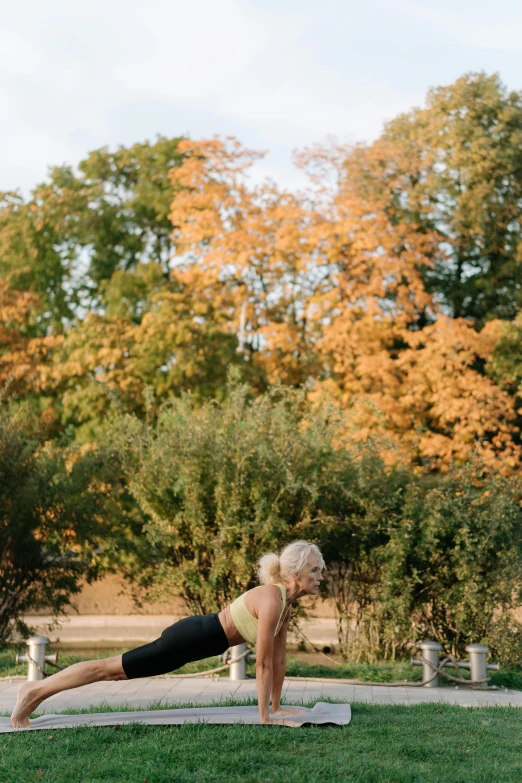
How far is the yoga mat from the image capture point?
19.2 feet

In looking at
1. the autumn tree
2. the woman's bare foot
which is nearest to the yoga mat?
the woman's bare foot

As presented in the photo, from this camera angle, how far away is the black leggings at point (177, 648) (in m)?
5.74

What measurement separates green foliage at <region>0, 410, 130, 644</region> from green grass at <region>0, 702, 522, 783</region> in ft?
18.4

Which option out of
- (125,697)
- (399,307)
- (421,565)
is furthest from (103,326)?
(125,697)

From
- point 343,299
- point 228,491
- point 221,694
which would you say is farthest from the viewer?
point 343,299

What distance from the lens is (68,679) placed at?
18.7 feet

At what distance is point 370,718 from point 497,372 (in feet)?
43.5

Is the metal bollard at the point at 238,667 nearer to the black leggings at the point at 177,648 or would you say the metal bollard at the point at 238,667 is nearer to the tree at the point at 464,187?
the black leggings at the point at 177,648

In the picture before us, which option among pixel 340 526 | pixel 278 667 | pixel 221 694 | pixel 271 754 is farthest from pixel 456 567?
pixel 271 754

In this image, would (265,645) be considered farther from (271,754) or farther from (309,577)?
(271,754)

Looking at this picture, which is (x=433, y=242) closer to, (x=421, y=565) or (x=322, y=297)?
(x=322, y=297)

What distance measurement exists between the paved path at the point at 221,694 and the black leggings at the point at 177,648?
1.44m

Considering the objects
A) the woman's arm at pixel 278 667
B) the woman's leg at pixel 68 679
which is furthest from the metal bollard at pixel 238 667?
the woman's leg at pixel 68 679

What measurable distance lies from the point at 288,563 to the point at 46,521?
19.2 ft
